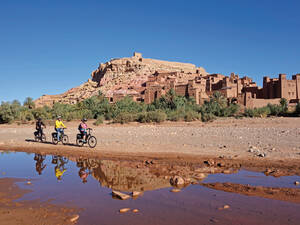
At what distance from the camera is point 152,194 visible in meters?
4.80

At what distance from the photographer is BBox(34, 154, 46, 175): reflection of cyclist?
727 cm

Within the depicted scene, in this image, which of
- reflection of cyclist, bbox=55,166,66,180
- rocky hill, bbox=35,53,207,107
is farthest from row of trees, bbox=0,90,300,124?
rocky hill, bbox=35,53,207,107

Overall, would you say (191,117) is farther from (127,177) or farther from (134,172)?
(127,177)

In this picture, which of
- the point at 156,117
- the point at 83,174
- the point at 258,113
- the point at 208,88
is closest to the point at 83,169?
the point at 83,174

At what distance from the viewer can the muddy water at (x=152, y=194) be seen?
12.3ft

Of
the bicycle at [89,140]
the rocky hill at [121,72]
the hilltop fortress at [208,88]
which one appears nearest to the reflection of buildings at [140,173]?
the bicycle at [89,140]

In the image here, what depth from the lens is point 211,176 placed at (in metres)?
5.96

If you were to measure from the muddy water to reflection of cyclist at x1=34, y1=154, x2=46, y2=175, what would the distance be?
0.03m

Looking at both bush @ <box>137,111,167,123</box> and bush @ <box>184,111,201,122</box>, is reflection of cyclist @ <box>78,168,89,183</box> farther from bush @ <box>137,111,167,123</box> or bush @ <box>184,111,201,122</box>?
bush @ <box>184,111,201,122</box>

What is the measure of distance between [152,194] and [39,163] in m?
4.84

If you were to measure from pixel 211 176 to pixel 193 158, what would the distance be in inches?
76.6

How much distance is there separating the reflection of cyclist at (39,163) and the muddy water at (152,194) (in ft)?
0.09

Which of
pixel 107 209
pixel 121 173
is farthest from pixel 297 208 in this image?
pixel 121 173

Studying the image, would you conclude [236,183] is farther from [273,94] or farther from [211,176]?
[273,94]
